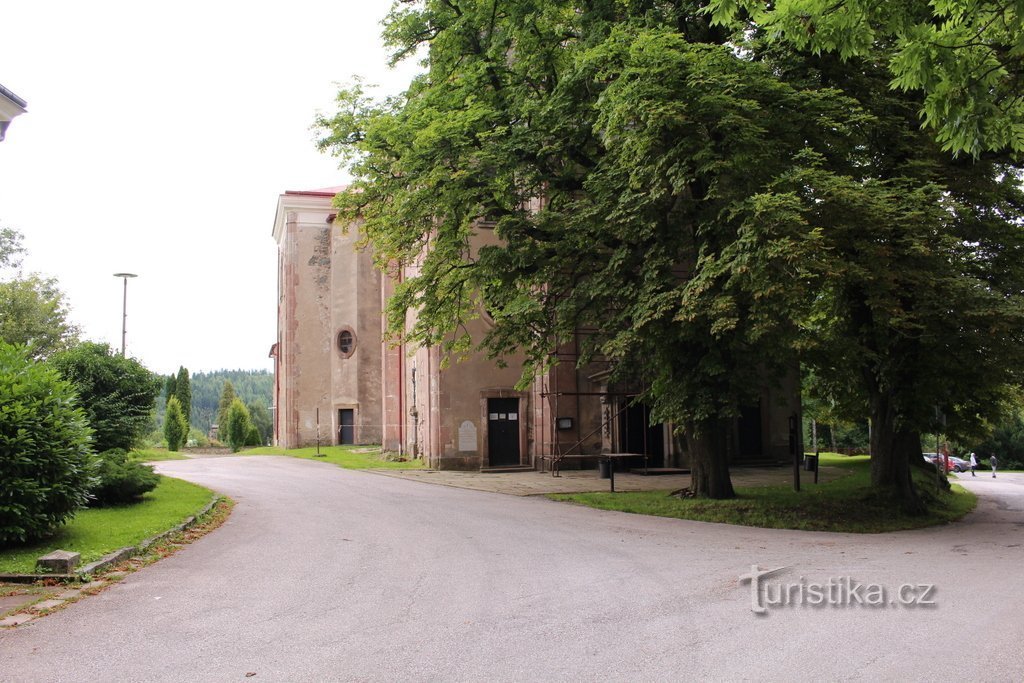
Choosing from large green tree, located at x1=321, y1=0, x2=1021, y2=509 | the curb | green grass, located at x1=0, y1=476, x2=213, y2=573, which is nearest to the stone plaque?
large green tree, located at x1=321, y1=0, x2=1021, y2=509

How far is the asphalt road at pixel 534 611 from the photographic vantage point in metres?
5.76

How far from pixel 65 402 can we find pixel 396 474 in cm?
1694

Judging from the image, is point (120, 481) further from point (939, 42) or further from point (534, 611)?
point (939, 42)

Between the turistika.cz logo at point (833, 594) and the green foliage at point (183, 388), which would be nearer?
the turistika.cz logo at point (833, 594)

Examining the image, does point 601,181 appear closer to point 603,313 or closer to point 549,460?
point 603,313

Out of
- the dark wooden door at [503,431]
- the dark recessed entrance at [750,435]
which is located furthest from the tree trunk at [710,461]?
the dark recessed entrance at [750,435]

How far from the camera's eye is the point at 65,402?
437 inches

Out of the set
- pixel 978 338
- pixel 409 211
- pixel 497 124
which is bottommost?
pixel 978 338

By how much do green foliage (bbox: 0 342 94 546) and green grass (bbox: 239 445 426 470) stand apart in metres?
20.1

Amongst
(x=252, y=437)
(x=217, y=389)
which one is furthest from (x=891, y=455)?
(x=217, y=389)

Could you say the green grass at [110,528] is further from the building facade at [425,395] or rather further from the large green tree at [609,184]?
the building facade at [425,395]

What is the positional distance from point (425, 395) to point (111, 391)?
706 inches

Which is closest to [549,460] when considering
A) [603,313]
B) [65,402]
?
[603,313]

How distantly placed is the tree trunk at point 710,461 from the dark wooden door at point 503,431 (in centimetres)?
1302
